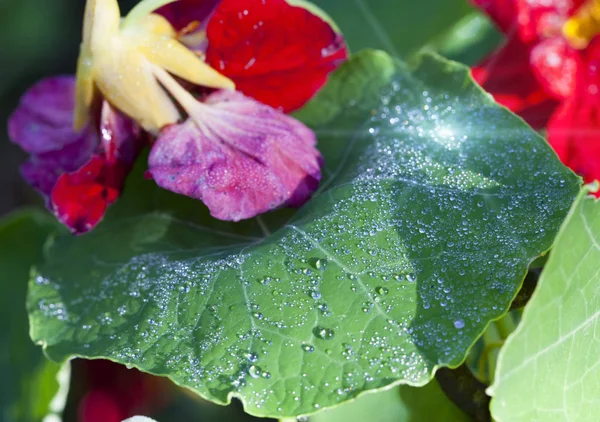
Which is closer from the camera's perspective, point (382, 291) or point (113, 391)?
point (382, 291)

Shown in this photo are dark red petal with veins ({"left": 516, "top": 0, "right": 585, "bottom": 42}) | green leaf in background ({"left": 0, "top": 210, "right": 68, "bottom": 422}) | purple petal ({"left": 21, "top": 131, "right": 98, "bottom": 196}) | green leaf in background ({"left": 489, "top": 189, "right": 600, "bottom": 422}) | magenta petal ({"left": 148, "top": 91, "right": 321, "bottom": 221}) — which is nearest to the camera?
green leaf in background ({"left": 489, "top": 189, "right": 600, "bottom": 422})

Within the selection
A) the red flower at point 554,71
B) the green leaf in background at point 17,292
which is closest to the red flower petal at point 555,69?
the red flower at point 554,71

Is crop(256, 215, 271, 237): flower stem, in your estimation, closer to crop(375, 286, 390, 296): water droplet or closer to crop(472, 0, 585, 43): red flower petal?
crop(375, 286, 390, 296): water droplet

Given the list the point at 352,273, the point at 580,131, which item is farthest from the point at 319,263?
the point at 580,131

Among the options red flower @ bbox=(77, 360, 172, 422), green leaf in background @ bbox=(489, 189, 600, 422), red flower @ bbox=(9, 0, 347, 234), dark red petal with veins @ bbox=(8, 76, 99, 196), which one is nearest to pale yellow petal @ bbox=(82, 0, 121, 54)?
red flower @ bbox=(9, 0, 347, 234)

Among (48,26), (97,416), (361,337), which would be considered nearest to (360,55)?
(361,337)

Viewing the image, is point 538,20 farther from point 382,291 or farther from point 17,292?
point 17,292
